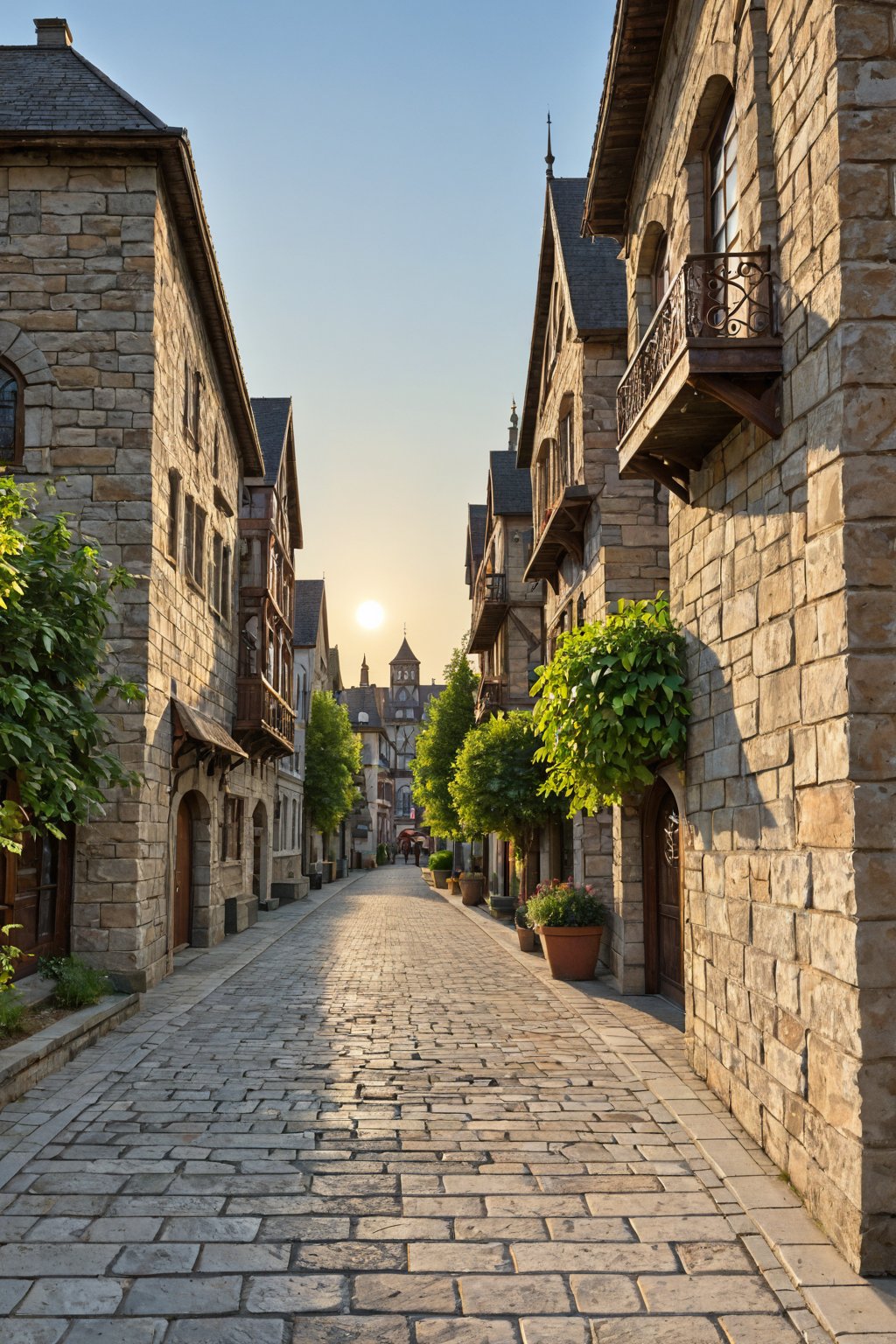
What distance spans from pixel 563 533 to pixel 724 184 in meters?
7.34

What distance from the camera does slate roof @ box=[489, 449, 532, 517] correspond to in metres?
28.9

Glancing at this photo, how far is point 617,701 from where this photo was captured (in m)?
8.23

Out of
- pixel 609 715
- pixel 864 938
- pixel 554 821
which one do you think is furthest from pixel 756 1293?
pixel 554 821

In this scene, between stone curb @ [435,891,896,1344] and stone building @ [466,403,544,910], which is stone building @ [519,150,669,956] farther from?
stone building @ [466,403,544,910]

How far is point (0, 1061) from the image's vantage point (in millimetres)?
7621

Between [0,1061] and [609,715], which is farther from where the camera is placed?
[609,715]

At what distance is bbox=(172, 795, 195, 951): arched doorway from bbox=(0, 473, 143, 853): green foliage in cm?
545

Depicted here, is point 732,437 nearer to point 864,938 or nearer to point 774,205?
point 774,205

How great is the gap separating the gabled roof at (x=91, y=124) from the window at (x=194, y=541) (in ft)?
9.60

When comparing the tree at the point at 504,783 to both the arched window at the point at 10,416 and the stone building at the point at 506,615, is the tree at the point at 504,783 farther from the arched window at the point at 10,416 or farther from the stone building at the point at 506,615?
the arched window at the point at 10,416

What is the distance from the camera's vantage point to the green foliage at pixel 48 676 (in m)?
8.02

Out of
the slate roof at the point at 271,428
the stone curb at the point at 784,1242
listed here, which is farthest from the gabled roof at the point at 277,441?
the stone curb at the point at 784,1242

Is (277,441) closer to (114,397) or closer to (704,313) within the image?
(114,397)

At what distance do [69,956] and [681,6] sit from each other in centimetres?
999
